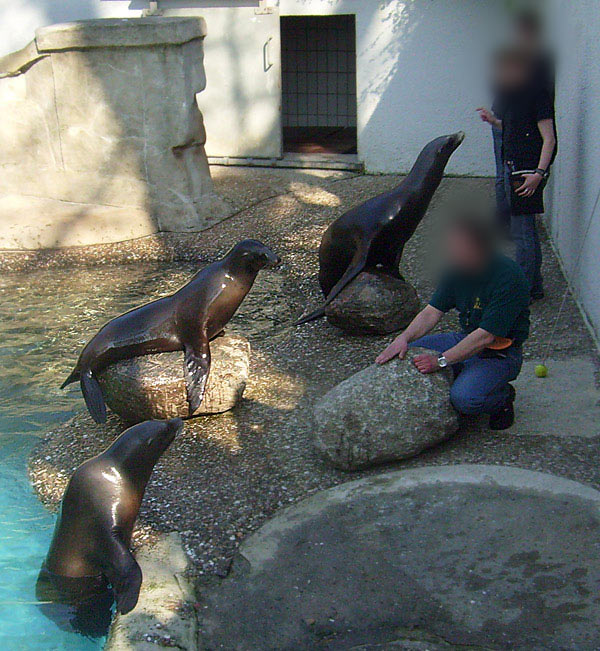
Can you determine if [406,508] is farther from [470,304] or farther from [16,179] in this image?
[16,179]

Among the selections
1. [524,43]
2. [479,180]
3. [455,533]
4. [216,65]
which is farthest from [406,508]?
[216,65]

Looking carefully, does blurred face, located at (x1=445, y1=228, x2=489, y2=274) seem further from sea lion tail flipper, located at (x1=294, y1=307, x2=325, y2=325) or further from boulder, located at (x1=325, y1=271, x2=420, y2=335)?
sea lion tail flipper, located at (x1=294, y1=307, x2=325, y2=325)

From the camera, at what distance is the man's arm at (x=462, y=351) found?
150 inches

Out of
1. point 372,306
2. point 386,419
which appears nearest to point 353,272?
point 372,306

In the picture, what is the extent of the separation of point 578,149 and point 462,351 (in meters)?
2.74

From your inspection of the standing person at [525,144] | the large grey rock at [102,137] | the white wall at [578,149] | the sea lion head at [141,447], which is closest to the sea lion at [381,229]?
the standing person at [525,144]

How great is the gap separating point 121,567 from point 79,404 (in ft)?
6.97

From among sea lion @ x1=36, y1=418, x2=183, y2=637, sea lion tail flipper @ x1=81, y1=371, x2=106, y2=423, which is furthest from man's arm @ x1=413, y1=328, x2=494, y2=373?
sea lion tail flipper @ x1=81, y1=371, x2=106, y2=423

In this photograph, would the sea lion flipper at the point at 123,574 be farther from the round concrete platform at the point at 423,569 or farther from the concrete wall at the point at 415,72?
the concrete wall at the point at 415,72

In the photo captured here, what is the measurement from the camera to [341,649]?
9.02 feet

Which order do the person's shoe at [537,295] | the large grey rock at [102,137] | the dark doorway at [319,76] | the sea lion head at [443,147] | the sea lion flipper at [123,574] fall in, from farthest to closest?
the dark doorway at [319,76] → the large grey rock at [102,137] → the sea lion head at [443,147] → the person's shoe at [537,295] → the sea lion flipper at [123,574]

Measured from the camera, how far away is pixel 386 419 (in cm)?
379

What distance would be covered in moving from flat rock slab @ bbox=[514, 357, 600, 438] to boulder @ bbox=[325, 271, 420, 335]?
3.22 feet

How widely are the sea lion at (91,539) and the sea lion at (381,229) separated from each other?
2385 millimetres
